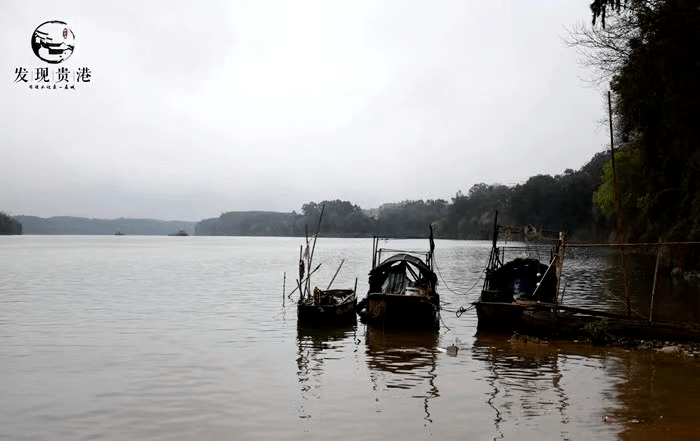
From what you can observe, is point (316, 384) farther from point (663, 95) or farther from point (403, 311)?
point (663, 95)

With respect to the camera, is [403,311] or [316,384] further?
[403,311]

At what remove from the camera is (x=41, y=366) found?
17.0m

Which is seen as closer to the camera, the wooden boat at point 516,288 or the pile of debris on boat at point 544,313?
the pile of debris on boat at point 544,313

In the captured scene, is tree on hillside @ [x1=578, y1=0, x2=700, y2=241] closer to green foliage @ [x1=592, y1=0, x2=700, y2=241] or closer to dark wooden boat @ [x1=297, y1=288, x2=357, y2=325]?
green foliage @ [x1=592, y1=0, x2=700, y2=241]

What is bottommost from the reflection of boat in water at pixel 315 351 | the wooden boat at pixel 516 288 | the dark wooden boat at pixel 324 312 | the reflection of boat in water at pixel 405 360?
the reflection of boat in water at pixel 315 351

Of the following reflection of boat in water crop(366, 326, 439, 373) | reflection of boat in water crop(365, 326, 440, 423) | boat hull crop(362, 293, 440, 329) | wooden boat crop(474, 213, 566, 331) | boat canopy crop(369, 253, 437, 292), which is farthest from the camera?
boat canopy crop(369, 253, 437, 292)

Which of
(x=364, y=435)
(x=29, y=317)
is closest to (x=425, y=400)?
(x=364, y=435)

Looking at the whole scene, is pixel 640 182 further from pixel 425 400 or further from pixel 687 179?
pixel 425 400

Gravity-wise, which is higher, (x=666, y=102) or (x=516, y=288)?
(x=666, y=102)

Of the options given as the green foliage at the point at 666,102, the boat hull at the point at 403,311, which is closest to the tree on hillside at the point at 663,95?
the green foliage at the point at 666,102

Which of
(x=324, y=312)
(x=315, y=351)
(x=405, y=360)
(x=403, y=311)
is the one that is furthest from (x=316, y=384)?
(x=324, y=312)

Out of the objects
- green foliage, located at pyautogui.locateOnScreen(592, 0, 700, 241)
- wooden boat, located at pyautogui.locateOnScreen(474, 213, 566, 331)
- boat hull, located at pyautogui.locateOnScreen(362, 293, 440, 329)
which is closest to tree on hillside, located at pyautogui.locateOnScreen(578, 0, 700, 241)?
green foliage, located at pyautogui.locateOnScreen(592, 0, 700, 241)

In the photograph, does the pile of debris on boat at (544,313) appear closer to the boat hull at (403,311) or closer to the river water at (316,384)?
the river water at (316,384)

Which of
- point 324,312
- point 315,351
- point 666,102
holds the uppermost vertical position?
point 666,102
